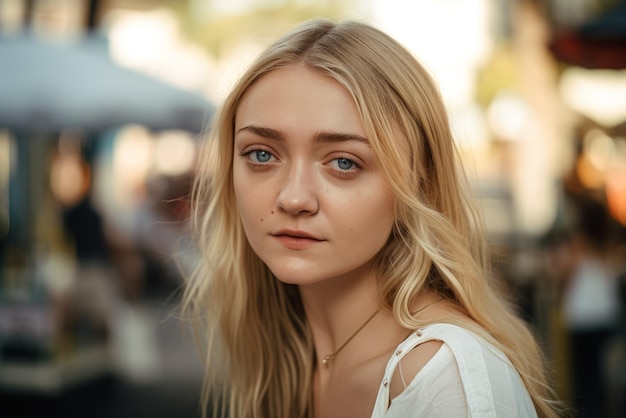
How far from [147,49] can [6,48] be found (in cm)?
2262

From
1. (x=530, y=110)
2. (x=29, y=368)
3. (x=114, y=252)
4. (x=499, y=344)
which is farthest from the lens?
(x=114, y=252)

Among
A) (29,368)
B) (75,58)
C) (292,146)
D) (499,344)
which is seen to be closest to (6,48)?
(75,58)

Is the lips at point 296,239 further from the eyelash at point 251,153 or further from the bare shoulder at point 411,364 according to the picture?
the bare shoulder at point 411,364

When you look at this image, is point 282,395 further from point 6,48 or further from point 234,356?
point 6,48

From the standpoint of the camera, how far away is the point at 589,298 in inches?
174

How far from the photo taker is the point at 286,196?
56.1 inches

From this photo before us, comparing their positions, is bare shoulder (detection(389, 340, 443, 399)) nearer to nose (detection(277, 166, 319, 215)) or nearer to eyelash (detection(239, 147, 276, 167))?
nose (detection(277, 166, 319, 215))

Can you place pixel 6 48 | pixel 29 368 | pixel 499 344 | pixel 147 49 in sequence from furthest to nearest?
pixel 147 49 → pixel 6 48 → pixel 29 368 → pixel 499 344

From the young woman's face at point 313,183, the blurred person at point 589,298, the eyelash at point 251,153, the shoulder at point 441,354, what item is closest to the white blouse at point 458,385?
the shoulder at point 441,354

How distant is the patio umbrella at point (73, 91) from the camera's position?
223 inches

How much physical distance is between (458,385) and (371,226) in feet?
1.31

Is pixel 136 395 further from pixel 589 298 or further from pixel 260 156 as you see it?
pixel 260 156

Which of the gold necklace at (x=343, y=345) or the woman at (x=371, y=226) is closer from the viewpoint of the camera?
the woman at (x=371, y=226)

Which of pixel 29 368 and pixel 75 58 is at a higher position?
pixel 75 58
